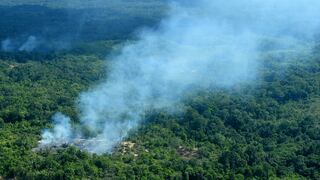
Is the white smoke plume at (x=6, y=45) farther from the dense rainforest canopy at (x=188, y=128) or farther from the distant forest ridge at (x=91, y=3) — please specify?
the distant forest ridge at (x=91, y=3)

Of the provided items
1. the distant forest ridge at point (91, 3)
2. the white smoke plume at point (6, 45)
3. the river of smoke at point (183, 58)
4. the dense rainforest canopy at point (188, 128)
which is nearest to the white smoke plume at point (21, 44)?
the white smoke plume at point (6, 45)

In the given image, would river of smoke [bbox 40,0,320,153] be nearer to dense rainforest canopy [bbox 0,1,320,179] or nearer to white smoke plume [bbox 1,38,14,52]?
dense rainforest canopy [bbox 0,1,320,179]

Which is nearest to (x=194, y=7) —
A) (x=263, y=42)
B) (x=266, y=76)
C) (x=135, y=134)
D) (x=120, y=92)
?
(x=263, y=42)

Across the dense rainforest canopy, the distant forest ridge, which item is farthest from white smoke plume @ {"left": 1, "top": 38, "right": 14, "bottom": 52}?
the distant forest ridge

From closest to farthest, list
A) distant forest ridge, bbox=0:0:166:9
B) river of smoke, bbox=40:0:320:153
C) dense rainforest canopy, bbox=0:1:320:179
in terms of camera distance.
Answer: dense rainforest canopy, bbox=0:1:320:179 < river of smoke, bbox=40:0:320:153 < distant forest ridge, bbox=0:0:166:9

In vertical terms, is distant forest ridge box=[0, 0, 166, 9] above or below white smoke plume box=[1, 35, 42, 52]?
above

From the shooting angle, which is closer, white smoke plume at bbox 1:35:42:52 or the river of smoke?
the river of smoke

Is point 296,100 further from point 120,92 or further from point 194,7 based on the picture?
point 194,7
